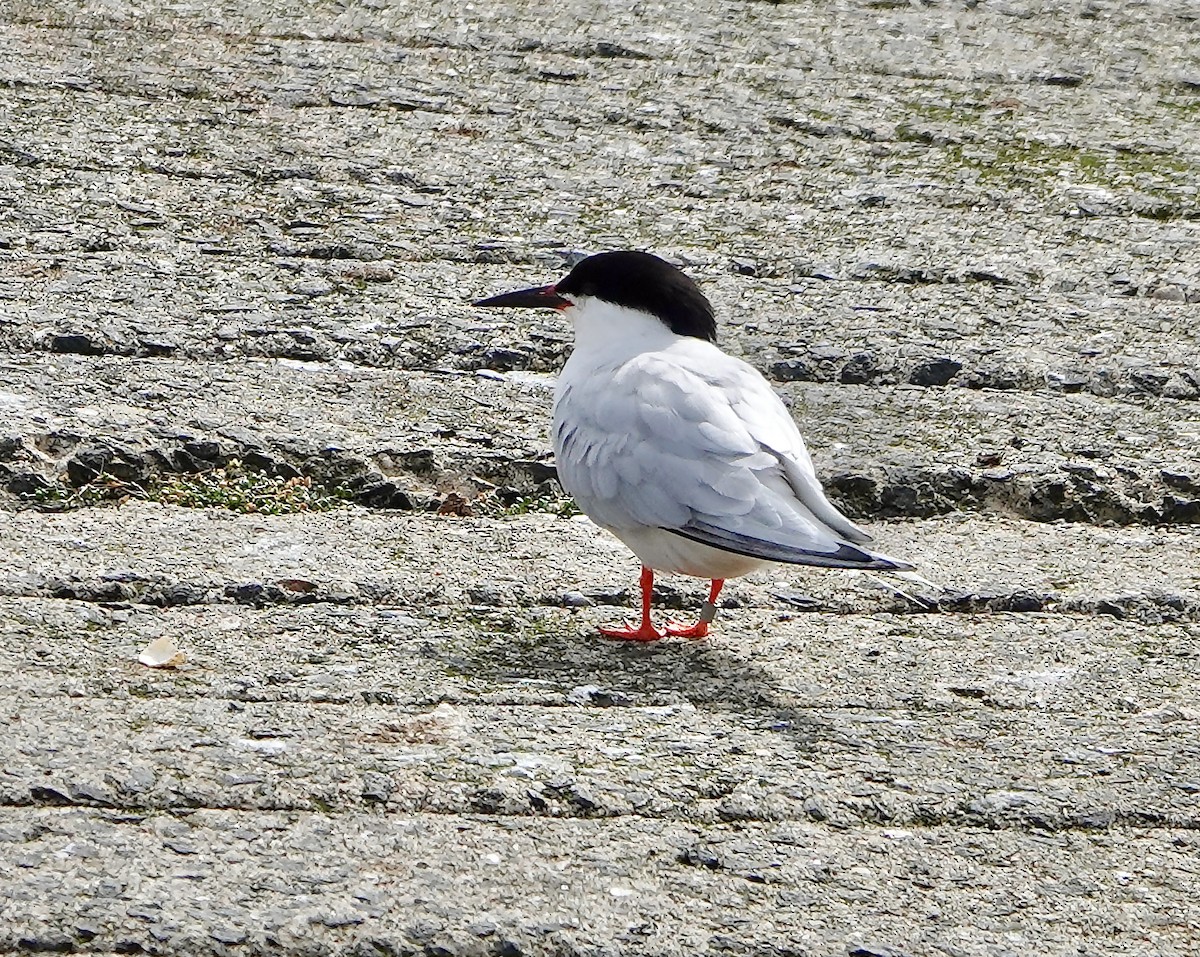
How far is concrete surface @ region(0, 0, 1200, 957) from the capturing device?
8.20 feet

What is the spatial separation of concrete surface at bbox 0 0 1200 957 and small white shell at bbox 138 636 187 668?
0.07 feet

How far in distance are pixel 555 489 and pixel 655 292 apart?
1.71 ft

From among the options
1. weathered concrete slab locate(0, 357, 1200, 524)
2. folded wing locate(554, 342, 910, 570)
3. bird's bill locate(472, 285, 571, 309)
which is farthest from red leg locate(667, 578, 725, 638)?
bird's bill locate(472, 285, 571, 309)

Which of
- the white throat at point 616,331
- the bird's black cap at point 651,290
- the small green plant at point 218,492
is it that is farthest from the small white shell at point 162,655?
the bird's black cap at point 651,290

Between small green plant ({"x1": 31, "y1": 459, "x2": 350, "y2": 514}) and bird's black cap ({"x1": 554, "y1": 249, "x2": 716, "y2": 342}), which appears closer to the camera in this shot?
small green plant ({"x1": 31, "y1": 459, "x2": 350, "y2": 514})

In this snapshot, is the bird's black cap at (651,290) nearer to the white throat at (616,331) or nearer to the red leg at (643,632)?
the white throat at (616,331)

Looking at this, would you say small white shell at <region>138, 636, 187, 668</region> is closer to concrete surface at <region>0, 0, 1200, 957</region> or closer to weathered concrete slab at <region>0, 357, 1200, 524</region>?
concrete surface at <region>0, 0, 1200, 957</region>

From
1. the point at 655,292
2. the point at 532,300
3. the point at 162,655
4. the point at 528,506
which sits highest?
the point at 655,292

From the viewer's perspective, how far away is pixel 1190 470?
4.02 meters

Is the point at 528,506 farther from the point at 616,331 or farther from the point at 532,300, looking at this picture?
the point at 532,300

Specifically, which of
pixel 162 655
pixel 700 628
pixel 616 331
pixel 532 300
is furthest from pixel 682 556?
pixel 532 300

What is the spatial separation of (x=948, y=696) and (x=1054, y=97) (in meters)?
3.85

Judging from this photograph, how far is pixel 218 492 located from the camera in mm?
3762

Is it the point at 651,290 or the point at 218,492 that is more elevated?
the point at 651,290
